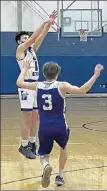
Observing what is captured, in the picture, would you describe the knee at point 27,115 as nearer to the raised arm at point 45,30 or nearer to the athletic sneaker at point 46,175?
the raised arm at point 45,30

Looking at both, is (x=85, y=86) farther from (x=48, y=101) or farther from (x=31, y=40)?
(x=31, y=40)

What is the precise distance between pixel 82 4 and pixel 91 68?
17.4 feet

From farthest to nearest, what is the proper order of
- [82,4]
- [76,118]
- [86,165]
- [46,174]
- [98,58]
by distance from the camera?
[82,4] < [98,58] < [76,118] < [86,165] < [46,174]

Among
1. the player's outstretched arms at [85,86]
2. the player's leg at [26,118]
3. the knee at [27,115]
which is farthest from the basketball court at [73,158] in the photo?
the player's outstretched arms at [85,86]

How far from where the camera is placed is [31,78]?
18.1ft

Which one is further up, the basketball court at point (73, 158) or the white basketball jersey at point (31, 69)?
the white basketball jersey at point (31, 69)

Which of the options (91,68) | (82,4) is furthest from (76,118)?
(82,4)

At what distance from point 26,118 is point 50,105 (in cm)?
146

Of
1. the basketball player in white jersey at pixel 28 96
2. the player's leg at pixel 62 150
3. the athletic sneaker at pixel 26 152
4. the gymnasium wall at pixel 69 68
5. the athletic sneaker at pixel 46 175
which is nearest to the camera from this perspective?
the athletic sneaker at pixel 46 175

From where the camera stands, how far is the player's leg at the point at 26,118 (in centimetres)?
556

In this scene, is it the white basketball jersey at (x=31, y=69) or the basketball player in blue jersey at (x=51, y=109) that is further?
the white basketball jersey at (x=31, y=69)

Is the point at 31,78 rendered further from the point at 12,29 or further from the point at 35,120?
the point at 12,29

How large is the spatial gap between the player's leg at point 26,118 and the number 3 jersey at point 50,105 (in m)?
1.26

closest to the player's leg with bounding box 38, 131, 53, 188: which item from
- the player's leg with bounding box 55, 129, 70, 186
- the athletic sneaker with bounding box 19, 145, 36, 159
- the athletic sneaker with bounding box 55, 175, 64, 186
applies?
the player's leg with bounding box 55, 129, 70, 186
